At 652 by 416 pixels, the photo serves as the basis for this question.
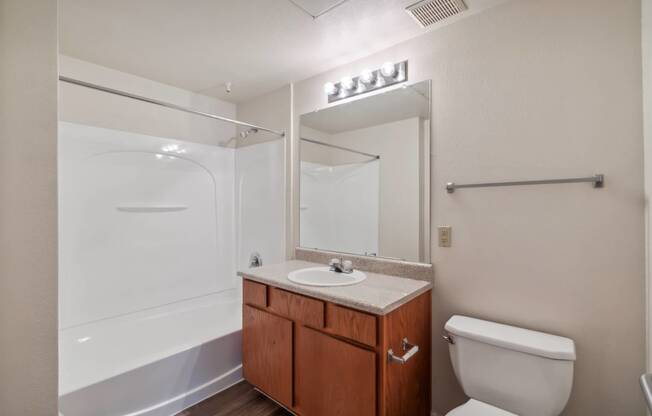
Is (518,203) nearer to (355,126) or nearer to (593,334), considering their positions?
(593,334)

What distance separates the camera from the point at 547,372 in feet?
4.05

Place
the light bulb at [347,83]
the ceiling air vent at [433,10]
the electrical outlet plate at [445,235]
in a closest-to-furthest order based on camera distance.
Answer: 1. the ceiling air vent at [433,10]
2. the electrical outlet plate at [445,235]
3. the light bulb at [347,83]

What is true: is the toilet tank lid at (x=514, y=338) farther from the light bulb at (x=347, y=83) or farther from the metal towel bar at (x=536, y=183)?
the light bulb at (x=347, y=83)

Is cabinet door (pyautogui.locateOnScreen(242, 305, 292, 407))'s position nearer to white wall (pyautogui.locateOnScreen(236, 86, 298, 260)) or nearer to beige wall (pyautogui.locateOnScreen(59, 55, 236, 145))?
white wall (pyautogui.locateOnScreen(236, 86, 298, 260))

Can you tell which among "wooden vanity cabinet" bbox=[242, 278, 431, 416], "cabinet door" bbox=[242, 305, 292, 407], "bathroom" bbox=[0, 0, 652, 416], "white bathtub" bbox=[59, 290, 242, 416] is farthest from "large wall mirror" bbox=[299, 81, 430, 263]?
"white bathtub" bbox=[59, 290, 242, 416]

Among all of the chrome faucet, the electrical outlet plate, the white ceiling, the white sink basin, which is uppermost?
the white ceiling

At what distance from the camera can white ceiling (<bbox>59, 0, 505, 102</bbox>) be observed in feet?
5.21

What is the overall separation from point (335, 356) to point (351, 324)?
0.21 m

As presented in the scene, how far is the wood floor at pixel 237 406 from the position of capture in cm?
186

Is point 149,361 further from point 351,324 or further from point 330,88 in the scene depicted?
point 330,88

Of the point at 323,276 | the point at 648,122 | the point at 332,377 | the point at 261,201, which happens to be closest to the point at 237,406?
the point at 332,377

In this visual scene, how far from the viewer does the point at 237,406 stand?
1.92 metres

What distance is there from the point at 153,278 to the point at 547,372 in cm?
272

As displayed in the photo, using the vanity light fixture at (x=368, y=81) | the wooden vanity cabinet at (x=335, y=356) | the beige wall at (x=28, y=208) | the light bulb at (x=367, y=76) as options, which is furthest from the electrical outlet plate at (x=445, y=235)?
the beige wall at (x=28, y=208)
